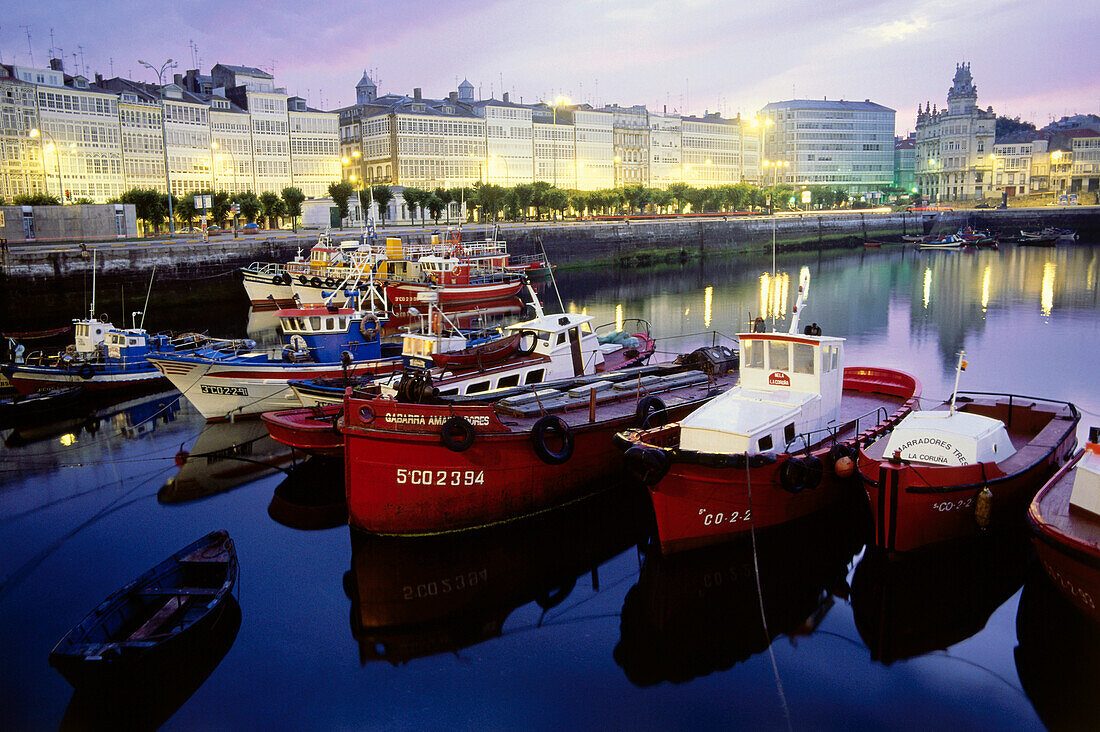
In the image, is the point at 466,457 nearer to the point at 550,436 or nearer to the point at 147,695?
the point at 550,436

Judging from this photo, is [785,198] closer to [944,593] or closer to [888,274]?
[888,274]

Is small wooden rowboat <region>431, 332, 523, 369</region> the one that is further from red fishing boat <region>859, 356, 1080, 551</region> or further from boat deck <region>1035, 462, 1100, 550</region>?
boat deck <region>1035, 462, 1100, 550</region>

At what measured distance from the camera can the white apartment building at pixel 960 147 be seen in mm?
147875

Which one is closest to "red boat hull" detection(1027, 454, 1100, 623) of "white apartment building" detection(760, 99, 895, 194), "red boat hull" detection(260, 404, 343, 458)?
"red boat hull" detection(260, 404, 343, 458)

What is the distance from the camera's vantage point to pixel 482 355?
2056 cm

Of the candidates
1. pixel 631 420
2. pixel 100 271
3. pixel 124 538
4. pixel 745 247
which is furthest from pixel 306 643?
pixel 745 247

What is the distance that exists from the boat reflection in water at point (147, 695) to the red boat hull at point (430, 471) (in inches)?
159

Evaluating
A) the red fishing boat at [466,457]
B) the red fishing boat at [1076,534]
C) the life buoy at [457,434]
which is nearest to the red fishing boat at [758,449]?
the red fishing boat at [466,457]

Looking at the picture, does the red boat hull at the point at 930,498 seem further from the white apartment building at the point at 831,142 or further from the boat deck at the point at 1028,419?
the white apartment building at the point at 831,142

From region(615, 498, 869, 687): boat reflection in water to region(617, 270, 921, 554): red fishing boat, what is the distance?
1.47 feet

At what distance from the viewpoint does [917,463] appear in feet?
47.0

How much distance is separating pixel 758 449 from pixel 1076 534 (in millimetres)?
4795

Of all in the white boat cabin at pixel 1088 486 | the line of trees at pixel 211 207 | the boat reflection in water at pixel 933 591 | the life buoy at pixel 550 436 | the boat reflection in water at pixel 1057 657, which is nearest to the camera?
the boat reflection in water at pixel 1057 657

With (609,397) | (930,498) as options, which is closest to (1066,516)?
(930,498)
